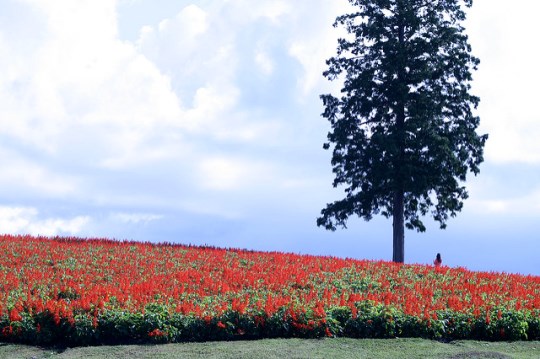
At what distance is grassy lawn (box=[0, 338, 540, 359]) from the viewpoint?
39.1ft

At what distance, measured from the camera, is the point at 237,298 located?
1541 cm

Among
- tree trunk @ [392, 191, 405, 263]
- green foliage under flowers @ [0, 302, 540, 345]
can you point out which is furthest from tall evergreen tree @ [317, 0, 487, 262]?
green foliage under flowers @ [0, 302, 540, 345]

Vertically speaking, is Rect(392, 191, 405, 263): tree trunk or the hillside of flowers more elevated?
Rect(392, 191, 405, 263): tree trunk

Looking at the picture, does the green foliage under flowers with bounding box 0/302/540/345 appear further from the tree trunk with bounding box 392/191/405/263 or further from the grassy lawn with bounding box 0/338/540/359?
the tree trunk with bounding box 392/191/405/263

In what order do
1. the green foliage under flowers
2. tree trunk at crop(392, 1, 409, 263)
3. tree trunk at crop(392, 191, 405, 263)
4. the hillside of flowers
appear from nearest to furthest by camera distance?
1. the green foliage under flowers
2. the hillside of flowers
3. tree trunk at crop(392, 1, 409, 263)
4. tree trunk at crop(392, 191, 405, 263)

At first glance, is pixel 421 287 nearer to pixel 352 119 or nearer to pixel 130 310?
pixel 130 310

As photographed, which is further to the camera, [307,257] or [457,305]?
[307,257]

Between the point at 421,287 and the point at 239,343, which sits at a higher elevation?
the point at 421,287

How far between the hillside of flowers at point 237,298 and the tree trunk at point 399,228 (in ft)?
19.4

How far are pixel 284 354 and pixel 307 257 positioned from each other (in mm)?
11299

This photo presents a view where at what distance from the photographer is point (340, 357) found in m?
11.7

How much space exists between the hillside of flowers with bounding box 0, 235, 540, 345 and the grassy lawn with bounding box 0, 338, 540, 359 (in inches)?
17.1

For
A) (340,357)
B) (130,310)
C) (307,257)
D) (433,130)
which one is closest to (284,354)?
(340,357)

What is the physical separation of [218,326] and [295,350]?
184cm
